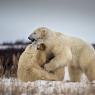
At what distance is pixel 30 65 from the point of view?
538 centimetres

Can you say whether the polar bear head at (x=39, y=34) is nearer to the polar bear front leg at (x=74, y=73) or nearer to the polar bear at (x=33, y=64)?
the polar bear at (x=33, y=64)

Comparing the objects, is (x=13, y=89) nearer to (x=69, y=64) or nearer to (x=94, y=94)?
(x=94, y=94)

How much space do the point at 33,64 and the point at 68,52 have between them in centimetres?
51

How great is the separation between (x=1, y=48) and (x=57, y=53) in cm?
406

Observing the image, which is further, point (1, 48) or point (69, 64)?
point (1, 48)

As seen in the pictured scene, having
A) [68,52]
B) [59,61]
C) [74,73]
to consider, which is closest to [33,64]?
[59,61]

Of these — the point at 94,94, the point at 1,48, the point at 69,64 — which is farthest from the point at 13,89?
the point at 1,48

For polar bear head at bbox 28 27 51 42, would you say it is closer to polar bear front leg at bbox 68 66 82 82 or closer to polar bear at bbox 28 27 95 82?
polar bear at bbox 28 27 95 82

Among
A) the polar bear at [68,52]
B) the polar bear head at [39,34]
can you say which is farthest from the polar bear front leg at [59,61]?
the polar bear head at [39,34]

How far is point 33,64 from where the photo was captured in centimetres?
542

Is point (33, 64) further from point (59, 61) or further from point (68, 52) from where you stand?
point (68, 52)

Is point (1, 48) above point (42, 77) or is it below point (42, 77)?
above

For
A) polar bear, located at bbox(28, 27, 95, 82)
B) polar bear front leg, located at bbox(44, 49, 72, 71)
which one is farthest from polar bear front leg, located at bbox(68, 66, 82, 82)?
polar bear front leg, located at bbox(44, 49, 72, 71)

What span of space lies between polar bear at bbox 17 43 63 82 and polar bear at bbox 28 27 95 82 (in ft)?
0.29
